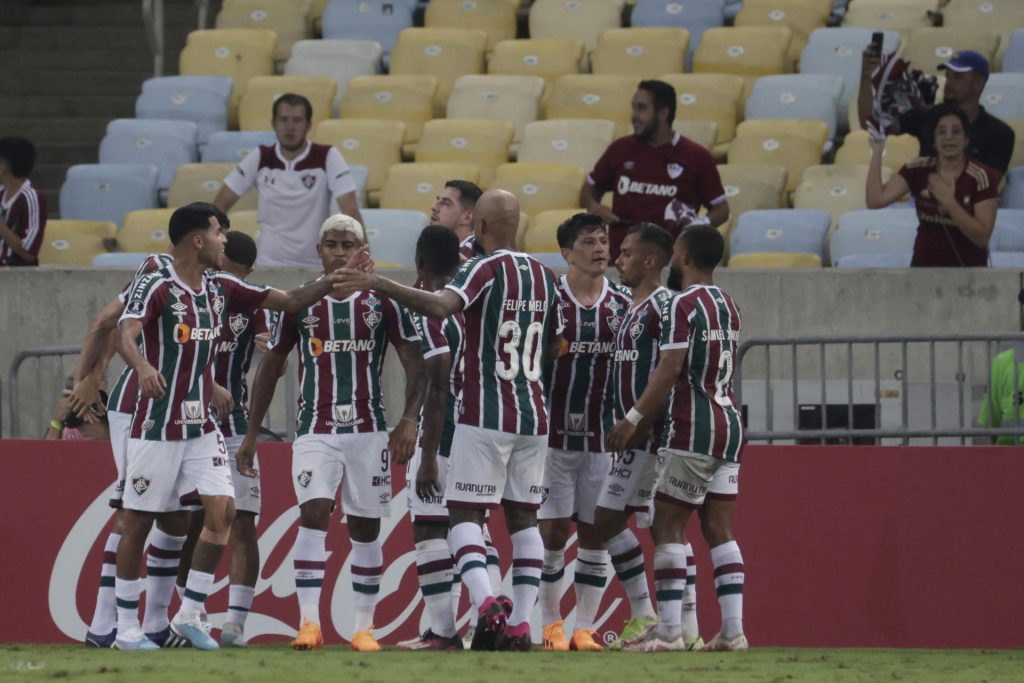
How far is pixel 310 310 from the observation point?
9.22 meters

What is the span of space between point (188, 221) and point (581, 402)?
2.15 m

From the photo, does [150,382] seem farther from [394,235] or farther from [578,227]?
[394,235]

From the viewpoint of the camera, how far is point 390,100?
16141 mm

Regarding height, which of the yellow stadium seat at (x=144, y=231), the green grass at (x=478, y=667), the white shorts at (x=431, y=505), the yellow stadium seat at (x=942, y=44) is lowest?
the green grass at (x=478, y=667)

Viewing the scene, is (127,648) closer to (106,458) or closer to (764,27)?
(106,458)

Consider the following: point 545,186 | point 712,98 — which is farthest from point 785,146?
point 545,186

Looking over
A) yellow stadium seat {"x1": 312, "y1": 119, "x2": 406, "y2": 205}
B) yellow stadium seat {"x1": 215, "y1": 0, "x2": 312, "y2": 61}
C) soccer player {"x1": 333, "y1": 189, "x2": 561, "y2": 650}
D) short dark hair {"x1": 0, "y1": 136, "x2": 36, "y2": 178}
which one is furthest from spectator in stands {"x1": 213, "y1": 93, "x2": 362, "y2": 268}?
yellow stadium seat {"x1": 215, "y1": 0, "x2": 312, "y2": 61}

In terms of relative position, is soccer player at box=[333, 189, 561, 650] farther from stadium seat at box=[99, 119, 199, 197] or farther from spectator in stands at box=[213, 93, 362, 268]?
stadium seat at box=[99, 119, 199, 197]

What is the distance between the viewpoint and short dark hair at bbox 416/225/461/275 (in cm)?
945

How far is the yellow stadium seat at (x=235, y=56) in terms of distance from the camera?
56.3 feet

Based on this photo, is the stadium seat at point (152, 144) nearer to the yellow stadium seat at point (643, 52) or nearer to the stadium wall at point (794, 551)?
the yellow stadium seat at point (643, 52)

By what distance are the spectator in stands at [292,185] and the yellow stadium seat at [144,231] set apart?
1.20 meters

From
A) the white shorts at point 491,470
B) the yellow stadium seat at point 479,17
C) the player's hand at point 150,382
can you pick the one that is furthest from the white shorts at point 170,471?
the yellow stadium seat at point 479,17

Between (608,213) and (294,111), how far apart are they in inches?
89.8
